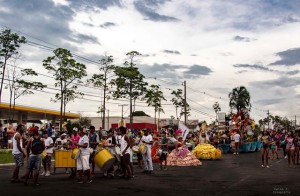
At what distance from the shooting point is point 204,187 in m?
12.6

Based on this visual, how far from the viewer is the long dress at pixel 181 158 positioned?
71.6 ft

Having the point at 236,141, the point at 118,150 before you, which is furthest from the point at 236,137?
the point at 118,150

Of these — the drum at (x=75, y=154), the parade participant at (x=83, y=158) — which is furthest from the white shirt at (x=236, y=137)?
the parade participant at (x=83, y=158)

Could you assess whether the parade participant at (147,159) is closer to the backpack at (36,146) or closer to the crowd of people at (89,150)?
the crowd of people at (89,150)

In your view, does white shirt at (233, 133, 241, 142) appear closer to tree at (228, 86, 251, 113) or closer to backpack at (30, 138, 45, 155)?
backpack at (30, 138, 45, 155)

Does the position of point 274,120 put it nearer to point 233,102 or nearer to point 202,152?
point 233,102

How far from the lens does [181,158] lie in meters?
22.0

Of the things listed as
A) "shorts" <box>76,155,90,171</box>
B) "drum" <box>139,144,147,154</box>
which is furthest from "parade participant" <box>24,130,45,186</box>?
"drum" <box>139,144,147,154</box>

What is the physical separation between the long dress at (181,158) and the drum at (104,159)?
793 centimetres

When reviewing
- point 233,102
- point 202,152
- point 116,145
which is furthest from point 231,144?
point 233,102

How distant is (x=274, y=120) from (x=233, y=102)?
5101 cm

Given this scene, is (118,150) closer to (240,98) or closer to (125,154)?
(125,154)

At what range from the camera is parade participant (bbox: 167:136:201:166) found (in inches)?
859

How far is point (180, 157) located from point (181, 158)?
75 millimetres
